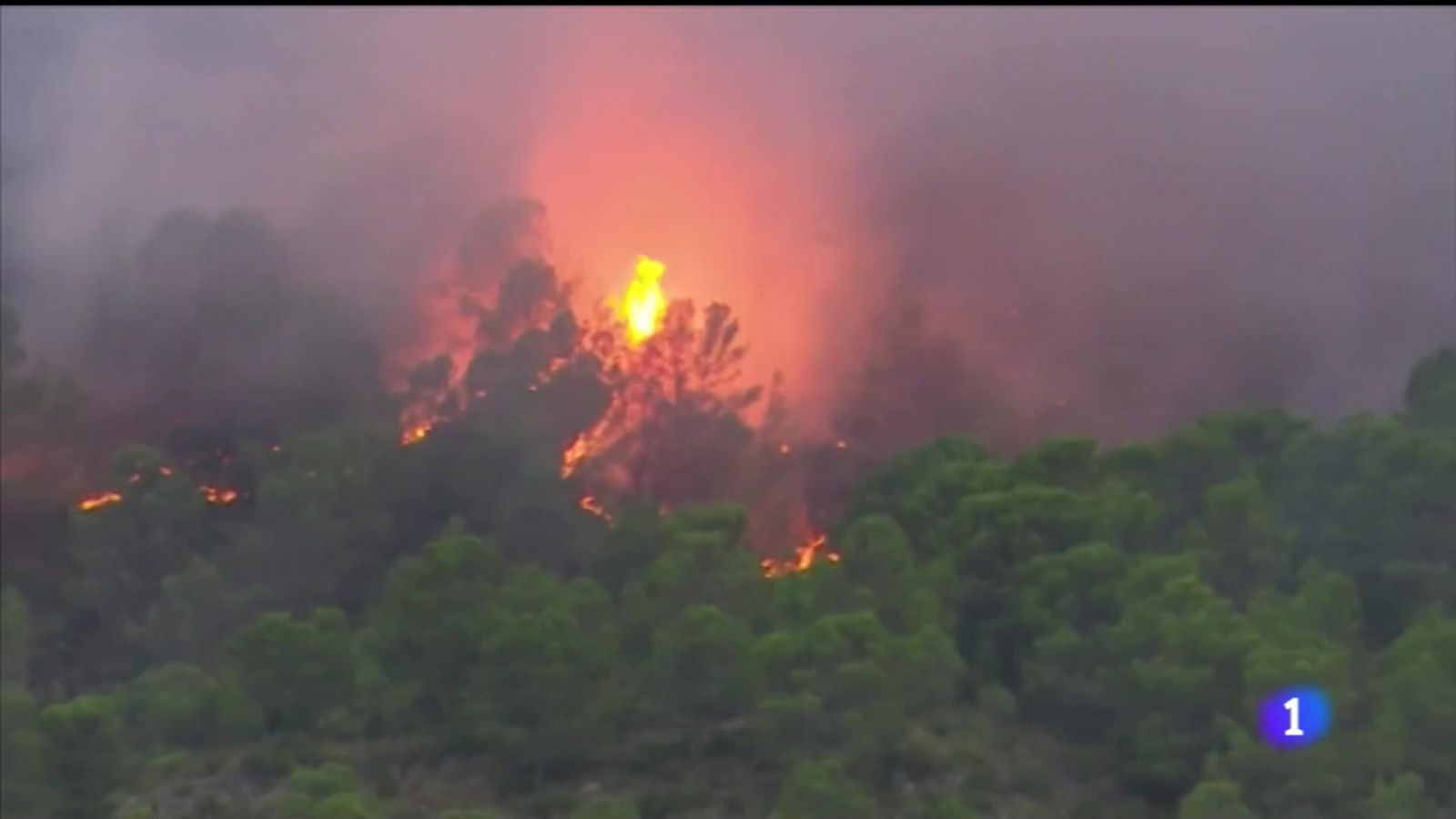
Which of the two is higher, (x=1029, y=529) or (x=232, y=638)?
(x=1029, y=529)

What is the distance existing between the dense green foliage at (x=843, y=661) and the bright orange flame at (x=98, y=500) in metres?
0.50

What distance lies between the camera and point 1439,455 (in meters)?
13.1

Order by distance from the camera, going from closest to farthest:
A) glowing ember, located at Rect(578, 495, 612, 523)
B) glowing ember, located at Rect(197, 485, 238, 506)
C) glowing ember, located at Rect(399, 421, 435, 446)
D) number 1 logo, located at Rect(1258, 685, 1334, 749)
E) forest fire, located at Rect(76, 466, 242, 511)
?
1. number 1 logo, located at Rect(1258, 685, 1334, 749)
2. forest fire, located at Rect(76, 466, 242, 511)
3. glowing ember, located at Rect(578, 495, 612, 523)
4. glowing ember, located at Rect(399, 421, 435, 446)
5. glowing ember, located at Rect(197, 485, 238, 506)

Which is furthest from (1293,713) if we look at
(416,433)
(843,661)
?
(416,433)

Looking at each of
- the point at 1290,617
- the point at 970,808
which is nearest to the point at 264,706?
the point at 970,808

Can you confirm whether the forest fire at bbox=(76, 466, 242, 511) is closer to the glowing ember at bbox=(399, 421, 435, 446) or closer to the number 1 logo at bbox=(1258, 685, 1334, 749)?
the glowing ember at bbox=(399, 421, 435, 446)

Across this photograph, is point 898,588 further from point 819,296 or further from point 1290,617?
point 819,296

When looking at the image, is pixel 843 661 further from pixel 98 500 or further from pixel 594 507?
pixel 98 500

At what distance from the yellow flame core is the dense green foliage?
2.91m

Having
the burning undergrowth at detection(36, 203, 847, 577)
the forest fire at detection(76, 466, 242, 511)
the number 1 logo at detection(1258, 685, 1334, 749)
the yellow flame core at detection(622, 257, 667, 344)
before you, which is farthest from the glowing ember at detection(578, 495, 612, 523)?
the number 1 logo at detection(1258, 685, 1334, 749)

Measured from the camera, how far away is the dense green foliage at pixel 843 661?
11.0 m

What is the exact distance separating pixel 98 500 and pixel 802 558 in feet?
15.6

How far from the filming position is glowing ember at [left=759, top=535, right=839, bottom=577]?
1401 cm

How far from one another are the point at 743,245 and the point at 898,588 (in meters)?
7.93
